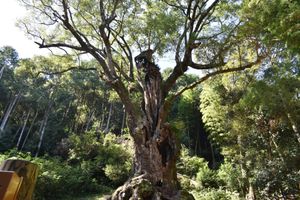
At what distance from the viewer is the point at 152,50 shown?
26.0ft

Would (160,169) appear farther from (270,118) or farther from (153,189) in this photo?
(270,118)

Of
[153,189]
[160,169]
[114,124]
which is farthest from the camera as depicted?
[114,124]

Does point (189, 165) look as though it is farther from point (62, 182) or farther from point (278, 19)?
point (278, 19)

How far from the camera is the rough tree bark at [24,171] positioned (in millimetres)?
1113

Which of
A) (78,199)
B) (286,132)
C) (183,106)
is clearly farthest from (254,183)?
(183,106)

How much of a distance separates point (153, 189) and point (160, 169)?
716mm

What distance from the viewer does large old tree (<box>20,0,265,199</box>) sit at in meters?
5.69

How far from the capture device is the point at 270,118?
11.0 meters

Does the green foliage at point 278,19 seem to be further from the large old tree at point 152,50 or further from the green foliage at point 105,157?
the green foliage at point 105,157

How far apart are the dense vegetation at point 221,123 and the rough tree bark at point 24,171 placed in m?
4.28

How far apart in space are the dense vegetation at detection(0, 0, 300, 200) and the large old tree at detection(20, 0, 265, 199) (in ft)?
0.41

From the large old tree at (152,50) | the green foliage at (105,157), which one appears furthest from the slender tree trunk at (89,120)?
the large old tree at (152,50)

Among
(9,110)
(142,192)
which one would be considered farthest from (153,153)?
(9,110)

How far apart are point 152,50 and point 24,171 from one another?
23.1 ft
